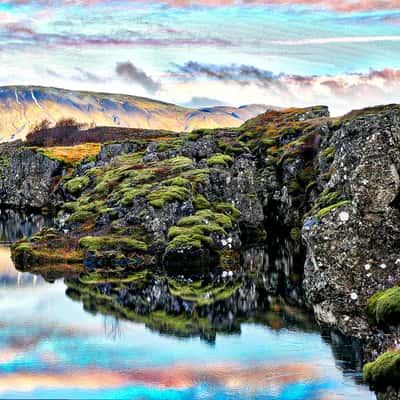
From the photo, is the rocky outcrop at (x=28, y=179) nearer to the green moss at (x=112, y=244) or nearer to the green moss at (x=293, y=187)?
the green moss at (x=293, y=187)

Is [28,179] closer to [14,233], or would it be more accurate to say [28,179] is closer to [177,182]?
[14,233]

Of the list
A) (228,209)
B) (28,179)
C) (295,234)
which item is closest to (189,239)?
(228,209)

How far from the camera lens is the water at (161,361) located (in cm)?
3716

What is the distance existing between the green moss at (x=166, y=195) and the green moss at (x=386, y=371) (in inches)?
2545

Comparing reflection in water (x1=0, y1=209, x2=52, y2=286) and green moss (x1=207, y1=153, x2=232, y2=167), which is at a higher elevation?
green moss (x1=207, y1=153, x2=232, y2=167)

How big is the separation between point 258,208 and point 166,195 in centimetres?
2466

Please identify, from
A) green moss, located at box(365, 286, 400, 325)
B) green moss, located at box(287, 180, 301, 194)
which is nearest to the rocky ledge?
green moss, located at box(365, 286, 400, 325)

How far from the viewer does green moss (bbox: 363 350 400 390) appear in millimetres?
24109

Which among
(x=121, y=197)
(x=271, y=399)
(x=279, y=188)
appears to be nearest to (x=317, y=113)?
(x=279, y=188)

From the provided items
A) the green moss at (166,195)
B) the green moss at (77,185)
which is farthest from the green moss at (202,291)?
the green moss at (77,185)

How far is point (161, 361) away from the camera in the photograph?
43.5 meters

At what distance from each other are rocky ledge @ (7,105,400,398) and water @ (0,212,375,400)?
3.37 m

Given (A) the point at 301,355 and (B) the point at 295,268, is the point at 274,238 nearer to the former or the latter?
(B) the point at 295,268

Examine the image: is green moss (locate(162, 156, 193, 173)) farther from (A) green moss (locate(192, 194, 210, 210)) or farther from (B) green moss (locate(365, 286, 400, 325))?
(B) green moss (locate(365, 286, 400, 325))
